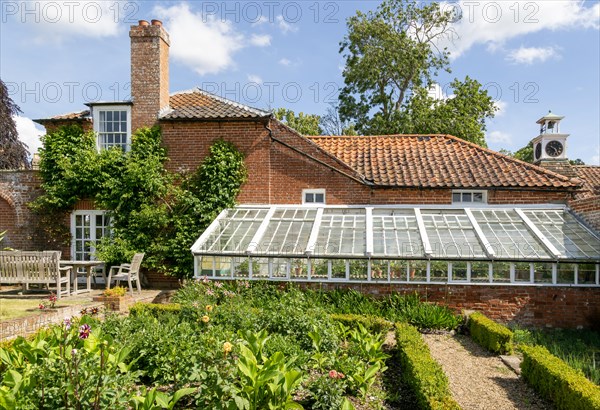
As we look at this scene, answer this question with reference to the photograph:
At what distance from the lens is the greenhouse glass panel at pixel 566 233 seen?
10.1 metres

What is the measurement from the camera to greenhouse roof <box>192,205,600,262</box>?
406 inches

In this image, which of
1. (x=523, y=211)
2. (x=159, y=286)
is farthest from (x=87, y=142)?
(x=523, y=211)

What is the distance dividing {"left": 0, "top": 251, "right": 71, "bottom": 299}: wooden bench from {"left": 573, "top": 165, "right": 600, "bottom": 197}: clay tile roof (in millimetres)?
18096

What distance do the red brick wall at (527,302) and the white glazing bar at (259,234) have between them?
13.6 ft

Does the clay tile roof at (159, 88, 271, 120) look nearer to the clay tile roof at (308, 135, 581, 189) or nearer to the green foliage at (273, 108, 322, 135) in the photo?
the clay tile roof at (308, 135, 581, 189)

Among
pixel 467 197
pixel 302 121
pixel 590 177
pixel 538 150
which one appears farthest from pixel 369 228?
pixel 302 121

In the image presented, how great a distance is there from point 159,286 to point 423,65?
1864 centimetres

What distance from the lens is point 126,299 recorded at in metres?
10.1

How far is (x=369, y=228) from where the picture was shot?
11.5 meters

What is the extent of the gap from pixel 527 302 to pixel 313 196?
6503 mm

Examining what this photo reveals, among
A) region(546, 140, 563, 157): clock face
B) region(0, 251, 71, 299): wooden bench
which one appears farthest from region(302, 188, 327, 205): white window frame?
region(546, 140, 563, 157): clock face

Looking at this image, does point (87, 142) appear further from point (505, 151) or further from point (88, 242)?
point (505, 151)

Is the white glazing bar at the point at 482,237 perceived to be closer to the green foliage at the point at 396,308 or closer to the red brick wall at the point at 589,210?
the green foliage at the point at 396,308

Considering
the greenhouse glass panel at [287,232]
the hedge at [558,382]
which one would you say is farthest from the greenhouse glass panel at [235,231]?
the hedge at [558,382]
